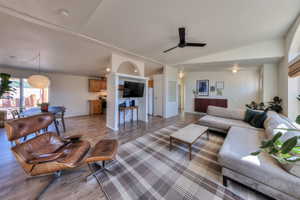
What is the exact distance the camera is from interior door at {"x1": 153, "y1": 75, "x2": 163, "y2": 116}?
5.79 m

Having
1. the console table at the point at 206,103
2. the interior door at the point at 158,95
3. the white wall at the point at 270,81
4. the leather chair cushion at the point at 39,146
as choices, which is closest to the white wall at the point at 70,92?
the interior door at the point at 158,95

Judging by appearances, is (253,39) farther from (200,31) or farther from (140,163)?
(140,163)

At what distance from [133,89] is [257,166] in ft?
12.2

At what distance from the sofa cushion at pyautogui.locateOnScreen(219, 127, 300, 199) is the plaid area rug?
35 cm

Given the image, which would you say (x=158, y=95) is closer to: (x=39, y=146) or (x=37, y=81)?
(x=37, y=81)

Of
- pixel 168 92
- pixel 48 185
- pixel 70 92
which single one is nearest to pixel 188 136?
pixel 48 185

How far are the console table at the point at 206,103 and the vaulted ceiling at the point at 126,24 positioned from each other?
3327 millimetres

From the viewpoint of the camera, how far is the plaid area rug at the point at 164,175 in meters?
1.39

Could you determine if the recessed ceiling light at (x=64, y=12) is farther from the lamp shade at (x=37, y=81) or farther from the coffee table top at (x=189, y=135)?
the coffee table top at (x=189, y=135)

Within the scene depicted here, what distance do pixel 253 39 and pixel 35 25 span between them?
18.7ft

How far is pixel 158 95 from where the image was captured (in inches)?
233

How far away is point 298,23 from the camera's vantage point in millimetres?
→ 2465

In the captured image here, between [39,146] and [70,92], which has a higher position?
[70,92]

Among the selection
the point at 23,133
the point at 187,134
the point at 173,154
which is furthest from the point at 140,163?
the point at 23,133
